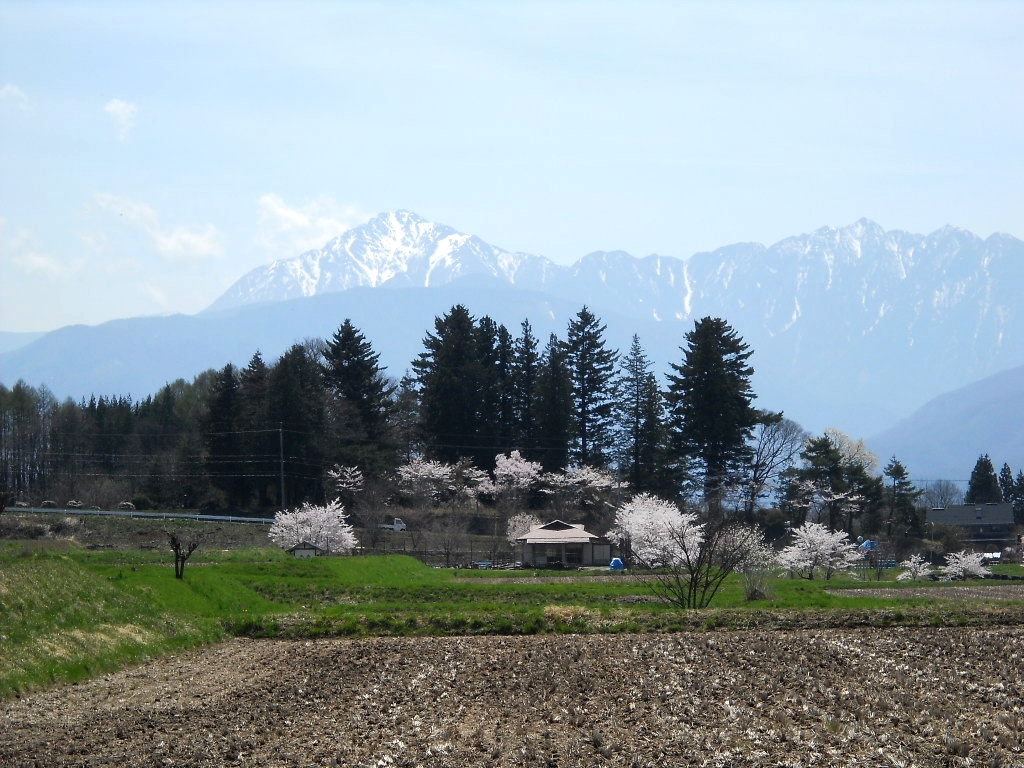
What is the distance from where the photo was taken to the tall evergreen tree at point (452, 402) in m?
76.6

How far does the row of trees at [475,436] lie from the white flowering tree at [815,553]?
40.4ft

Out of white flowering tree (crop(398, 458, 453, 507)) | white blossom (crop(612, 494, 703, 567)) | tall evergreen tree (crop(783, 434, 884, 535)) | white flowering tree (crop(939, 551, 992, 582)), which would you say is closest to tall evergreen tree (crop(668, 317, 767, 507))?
tall evergreen tree (crop(783, 434, 884, 535))

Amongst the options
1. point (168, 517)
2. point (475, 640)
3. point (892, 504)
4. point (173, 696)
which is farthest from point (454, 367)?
point (173, 696)

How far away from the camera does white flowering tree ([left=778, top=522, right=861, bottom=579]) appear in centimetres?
5438

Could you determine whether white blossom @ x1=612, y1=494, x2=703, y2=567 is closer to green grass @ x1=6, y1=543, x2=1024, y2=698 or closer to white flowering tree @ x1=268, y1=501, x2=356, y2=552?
green grass @ x1=6, y1=543, x2=1024, y2=698

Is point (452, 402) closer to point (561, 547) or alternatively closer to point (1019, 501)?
point (561, 547)

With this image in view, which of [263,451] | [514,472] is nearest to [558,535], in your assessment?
[514,472]

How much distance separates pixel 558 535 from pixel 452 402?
18163 mm

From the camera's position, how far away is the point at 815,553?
54438 millimetres

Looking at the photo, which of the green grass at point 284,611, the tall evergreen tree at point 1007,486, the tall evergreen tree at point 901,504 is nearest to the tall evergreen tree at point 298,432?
the green grass at point 284,611

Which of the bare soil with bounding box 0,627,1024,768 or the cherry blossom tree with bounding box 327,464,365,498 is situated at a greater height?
the cherry blossom tree with bounding box 327,464,365,498

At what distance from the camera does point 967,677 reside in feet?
56.5

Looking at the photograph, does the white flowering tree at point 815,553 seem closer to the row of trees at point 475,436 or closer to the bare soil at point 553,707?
the row of trees at point 475,436

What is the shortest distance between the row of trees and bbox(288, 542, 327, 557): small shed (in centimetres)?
1138
